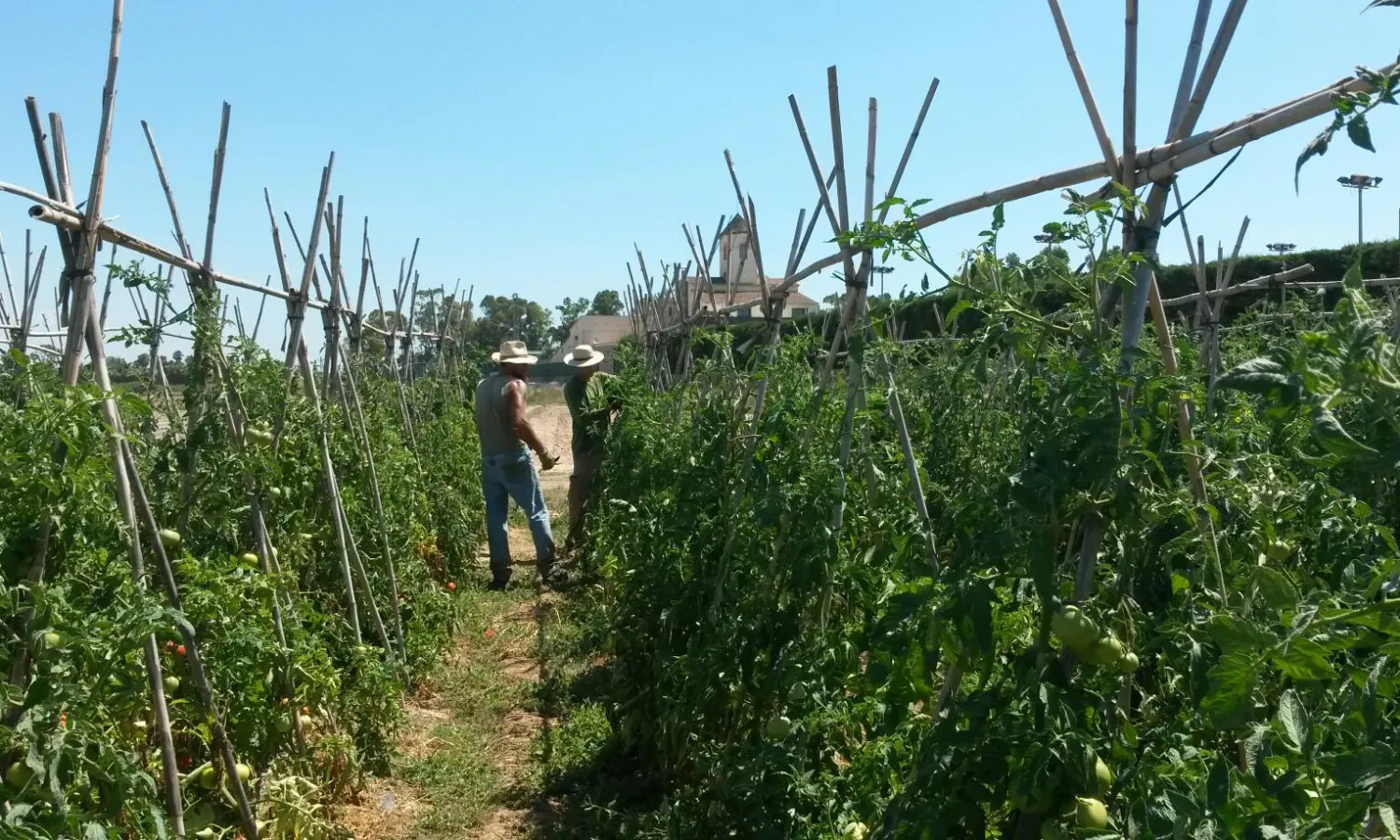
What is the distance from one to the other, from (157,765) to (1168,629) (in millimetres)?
3025

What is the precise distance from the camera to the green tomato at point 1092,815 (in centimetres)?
190

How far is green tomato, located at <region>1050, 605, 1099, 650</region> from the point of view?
203cm

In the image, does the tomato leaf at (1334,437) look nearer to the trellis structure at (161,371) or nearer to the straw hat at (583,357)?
the trellis structure at (161,371)

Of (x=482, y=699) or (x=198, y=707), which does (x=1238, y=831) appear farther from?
(x=482, y=699)

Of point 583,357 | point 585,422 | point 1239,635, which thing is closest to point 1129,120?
point 1239,635

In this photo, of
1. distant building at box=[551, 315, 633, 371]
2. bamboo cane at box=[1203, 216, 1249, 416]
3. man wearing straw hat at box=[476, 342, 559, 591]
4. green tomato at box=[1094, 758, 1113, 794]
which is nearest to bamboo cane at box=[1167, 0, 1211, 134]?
green tomato at box=[1094, 758, 1113, 794]

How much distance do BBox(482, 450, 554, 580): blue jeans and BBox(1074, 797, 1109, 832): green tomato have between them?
6356mm

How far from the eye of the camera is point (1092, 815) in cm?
191

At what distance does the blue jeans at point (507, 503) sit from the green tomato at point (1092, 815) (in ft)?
20.9

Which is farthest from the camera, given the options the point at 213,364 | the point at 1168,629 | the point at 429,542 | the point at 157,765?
the point at 429,542

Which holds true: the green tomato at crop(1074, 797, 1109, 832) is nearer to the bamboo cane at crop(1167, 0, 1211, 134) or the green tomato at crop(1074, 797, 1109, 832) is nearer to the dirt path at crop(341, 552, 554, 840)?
the bamboo cane at crop(1167, 0, 1211, 134)

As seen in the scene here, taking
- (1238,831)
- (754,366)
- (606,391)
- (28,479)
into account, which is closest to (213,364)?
(28,479)

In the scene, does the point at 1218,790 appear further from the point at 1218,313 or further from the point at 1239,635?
the point at 1218,313

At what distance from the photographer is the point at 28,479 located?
2426 millimetres
